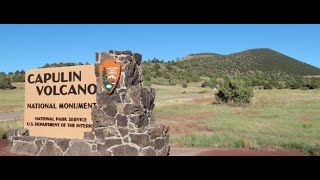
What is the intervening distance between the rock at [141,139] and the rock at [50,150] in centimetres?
238

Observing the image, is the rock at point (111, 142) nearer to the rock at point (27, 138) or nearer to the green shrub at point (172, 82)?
the rock at point (27, 138)

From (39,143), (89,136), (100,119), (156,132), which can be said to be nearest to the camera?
(156,132)

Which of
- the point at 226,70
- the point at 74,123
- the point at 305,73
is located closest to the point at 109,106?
the point at 74,123

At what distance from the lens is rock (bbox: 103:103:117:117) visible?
380 inches

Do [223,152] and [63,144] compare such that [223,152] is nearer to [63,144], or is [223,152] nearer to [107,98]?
[107,98]

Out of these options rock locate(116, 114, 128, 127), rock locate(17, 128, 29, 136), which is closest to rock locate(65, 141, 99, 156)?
rock locate(116, 114, 128, 127)

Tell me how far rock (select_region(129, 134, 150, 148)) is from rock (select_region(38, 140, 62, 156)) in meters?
2.38

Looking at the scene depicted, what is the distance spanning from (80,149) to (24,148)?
2.14 meters

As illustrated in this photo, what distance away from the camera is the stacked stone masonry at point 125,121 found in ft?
30.8

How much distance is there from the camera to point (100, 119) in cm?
980

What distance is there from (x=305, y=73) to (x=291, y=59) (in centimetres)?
891

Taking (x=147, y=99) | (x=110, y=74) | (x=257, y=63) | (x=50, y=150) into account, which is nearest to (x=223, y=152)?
(x=147, y=99)

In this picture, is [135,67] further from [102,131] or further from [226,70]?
[226,70]

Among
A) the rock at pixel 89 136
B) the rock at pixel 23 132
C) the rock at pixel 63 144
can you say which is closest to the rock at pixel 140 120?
the rock at pixel 89 136
